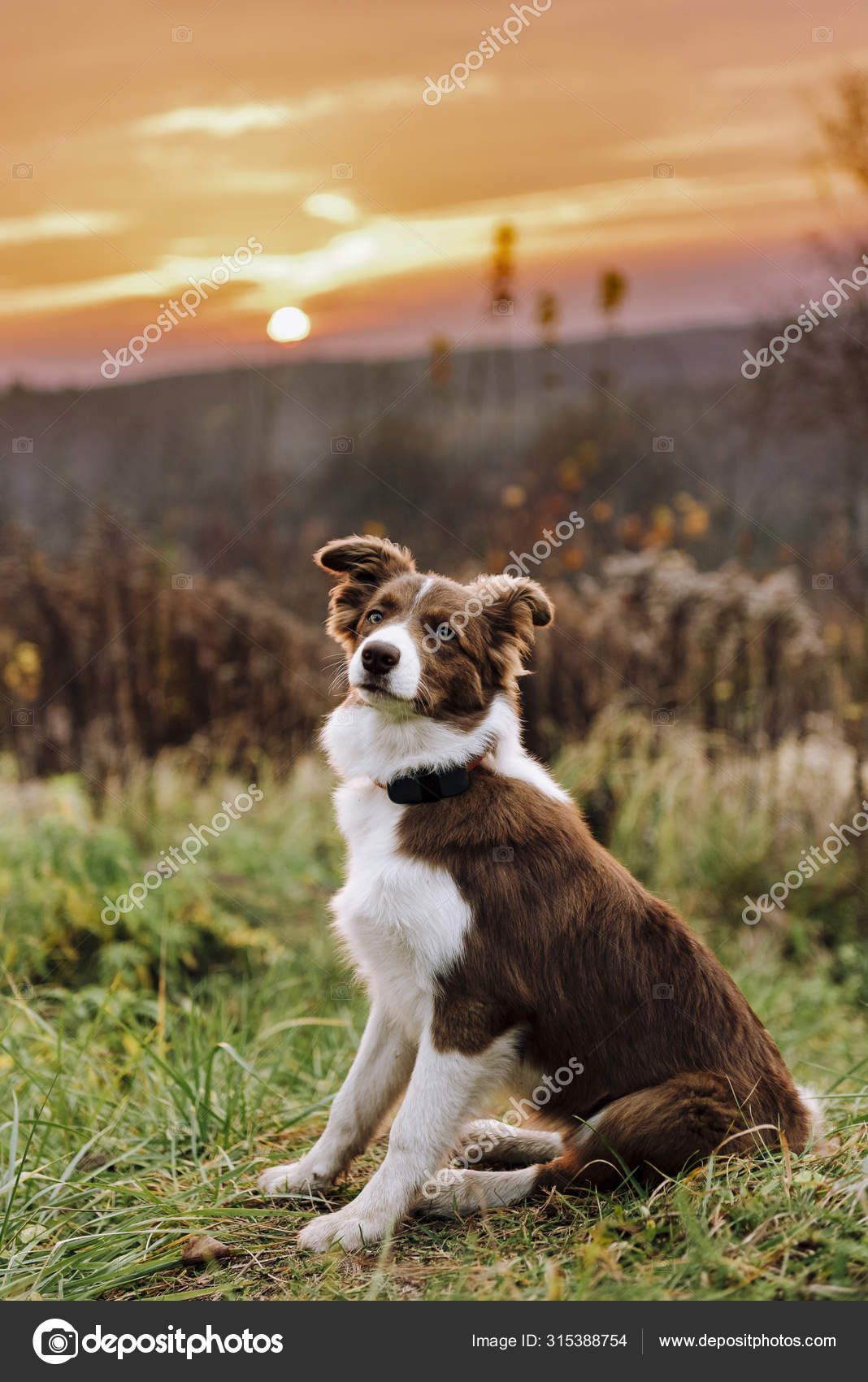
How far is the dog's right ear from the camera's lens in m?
3.52

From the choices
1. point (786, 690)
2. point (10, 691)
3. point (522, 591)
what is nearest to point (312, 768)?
point (10, 691)

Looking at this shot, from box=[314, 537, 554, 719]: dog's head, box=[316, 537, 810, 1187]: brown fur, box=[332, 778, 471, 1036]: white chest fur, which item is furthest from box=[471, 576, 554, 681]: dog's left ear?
box=[332, 778, 471, 1036]: white chest fur

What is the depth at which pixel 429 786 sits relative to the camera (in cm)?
320

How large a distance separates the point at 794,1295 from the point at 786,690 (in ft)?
18.0

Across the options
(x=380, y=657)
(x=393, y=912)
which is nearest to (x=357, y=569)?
(x=380, y=657)

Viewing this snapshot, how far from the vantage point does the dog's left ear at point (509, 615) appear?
337 cm

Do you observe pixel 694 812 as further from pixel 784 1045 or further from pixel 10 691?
pixel 10 691

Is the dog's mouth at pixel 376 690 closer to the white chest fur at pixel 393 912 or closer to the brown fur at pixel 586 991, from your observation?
the brown fur at pixel 586 991

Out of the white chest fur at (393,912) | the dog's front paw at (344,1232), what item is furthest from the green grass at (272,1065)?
the white chest fur at (393,912)

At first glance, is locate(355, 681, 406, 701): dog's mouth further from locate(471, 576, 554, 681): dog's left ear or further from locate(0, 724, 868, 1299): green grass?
locate(0, 724, 868, 1299): green grass

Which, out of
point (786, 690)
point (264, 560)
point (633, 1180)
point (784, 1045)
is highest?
point (264, 560)

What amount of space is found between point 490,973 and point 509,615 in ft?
3.55

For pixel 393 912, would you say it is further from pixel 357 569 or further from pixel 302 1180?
pixel 357 569

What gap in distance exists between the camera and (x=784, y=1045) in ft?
17.1
